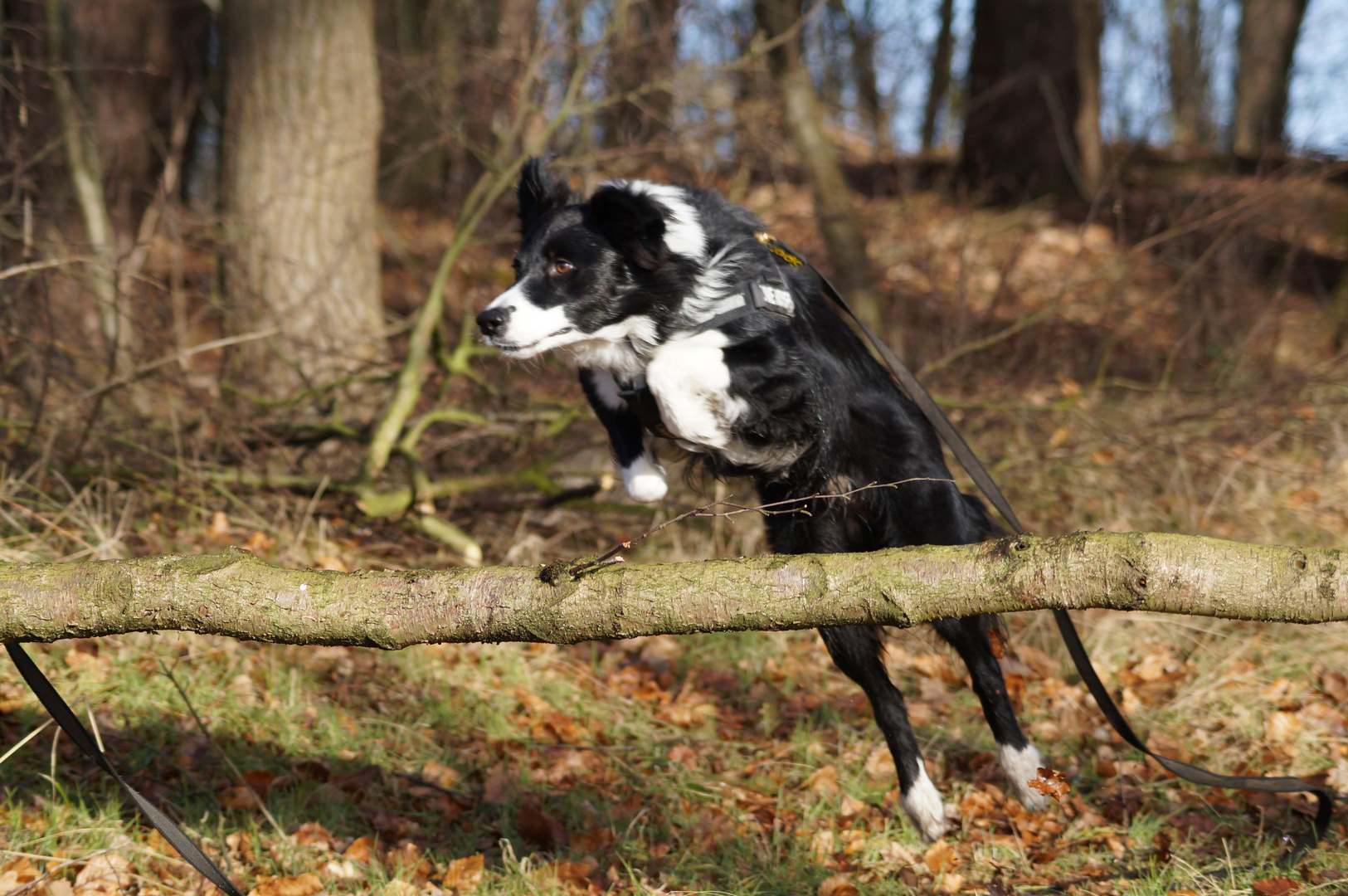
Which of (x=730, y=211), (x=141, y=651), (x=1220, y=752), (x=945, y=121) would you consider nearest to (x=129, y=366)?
(x=141, y=651)

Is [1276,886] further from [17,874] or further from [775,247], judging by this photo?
[17,874]

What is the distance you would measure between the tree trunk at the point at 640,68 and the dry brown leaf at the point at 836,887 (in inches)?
162

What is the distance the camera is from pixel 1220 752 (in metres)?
3.49

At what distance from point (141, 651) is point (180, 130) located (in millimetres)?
3384

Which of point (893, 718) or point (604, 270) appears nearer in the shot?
point (604, 270)

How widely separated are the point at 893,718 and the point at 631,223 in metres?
1.77

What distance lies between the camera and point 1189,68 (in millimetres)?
16016

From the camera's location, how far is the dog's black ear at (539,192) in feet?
9.61

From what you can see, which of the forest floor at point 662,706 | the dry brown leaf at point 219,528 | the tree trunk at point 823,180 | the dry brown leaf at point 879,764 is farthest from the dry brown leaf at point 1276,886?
the tree trunk at point 823,180

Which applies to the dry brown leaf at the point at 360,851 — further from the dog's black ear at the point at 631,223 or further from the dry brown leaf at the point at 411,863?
the dog's black ear at the point at 631,223

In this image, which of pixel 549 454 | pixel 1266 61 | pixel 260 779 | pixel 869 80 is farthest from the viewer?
pixel 1266 61

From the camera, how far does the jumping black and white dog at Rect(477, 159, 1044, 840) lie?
2.72 meters

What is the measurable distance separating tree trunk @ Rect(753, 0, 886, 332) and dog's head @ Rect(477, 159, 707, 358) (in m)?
3.88

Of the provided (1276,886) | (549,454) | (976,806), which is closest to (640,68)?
(549,454)
